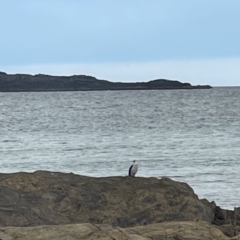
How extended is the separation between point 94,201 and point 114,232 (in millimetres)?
3964

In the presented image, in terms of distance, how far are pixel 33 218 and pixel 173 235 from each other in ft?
11.1

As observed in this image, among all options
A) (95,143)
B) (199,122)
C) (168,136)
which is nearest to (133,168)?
(95,143)

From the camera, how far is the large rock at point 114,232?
8.91m

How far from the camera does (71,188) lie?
1323 centimetres

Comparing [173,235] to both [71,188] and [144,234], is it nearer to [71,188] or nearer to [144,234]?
[144,234]

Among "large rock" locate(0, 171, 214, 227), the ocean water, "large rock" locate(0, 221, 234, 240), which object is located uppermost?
"large rock" locate(0, 221, 234, 240)

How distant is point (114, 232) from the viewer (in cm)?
907

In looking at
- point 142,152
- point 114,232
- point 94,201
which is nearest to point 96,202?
point 94,201

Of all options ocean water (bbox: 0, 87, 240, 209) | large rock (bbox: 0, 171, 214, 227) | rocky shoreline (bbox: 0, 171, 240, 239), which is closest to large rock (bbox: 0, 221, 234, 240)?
rocky shoreline (bbox: 0, 171, 240, 239)

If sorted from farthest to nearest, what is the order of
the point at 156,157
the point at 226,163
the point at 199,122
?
1. the point at 199,122
2. the point at 156,157
3. the point at 226,163

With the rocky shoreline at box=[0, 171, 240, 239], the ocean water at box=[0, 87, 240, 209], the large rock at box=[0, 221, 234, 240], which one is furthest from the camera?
the ocean water at box=[0, 87, 240, 209]

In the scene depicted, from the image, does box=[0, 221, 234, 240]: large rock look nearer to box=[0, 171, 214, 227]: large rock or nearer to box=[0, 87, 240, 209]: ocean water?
box=[0, 171, 214, 227]: large rock

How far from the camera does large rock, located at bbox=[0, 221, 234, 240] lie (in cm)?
891

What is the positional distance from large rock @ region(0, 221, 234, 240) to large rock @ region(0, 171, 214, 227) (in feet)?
8.86
